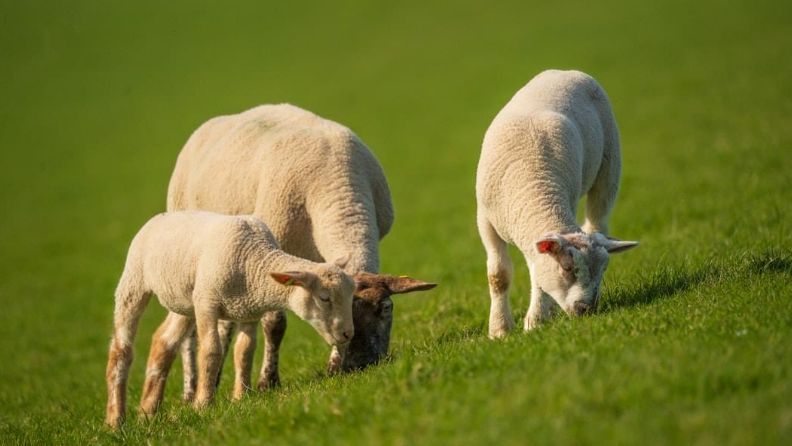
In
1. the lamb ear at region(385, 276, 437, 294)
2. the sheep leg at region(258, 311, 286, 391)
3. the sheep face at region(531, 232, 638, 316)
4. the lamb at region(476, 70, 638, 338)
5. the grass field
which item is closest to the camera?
the grass field

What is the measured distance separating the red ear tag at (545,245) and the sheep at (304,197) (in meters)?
0.95

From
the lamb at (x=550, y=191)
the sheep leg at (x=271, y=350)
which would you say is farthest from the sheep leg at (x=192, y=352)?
the lamb at (x=550, y=191)

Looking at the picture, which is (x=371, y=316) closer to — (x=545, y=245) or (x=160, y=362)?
(x=545, y=245)

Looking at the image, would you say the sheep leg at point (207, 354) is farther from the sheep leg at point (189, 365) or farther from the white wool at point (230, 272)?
the sheep leg at point (189, 365)

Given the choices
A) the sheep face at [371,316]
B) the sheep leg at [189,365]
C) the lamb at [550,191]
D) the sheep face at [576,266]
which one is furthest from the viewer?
the sheep leg at [189,365]

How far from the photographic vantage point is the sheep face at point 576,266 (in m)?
7.53

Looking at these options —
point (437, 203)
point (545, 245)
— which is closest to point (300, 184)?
point (545, 245)

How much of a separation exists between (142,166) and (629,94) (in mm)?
17037

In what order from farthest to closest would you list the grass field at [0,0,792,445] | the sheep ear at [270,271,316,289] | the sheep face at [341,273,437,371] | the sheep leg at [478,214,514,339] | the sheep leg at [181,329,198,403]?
1. the sheep leg at [181,329,198,403]
2. the sheep leg at [478,214,514,339]
3. the sheep face at [341,273,437,371]
4. the sheep ear at [270,271,316,289]
5. the grass field at [0,0,792,445]

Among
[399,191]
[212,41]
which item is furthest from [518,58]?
A: [212,41]

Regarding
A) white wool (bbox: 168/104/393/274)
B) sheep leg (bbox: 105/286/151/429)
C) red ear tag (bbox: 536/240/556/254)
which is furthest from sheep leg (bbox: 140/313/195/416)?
red ear tag (bbox: 536/240/556/254)

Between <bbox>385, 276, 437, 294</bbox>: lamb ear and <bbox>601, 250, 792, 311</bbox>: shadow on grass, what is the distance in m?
1.31

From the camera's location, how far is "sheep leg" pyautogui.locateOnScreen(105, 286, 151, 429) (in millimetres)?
9086

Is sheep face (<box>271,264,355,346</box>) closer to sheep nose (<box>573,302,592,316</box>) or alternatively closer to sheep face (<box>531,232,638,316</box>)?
sheep face (<box>531,232,638,316</box>)
